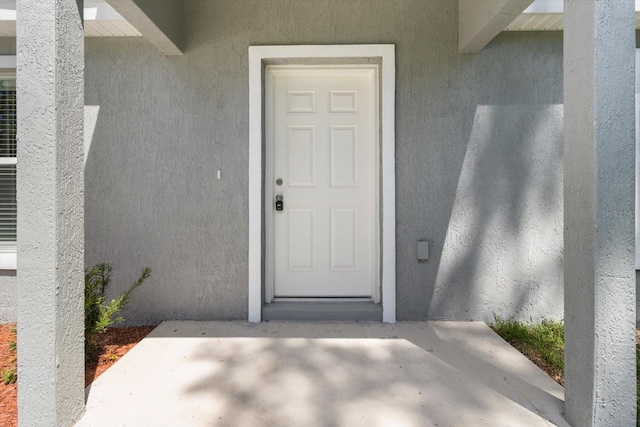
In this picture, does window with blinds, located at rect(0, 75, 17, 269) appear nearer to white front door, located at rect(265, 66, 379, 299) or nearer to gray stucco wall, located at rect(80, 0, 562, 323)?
gray stucco wall, located at rect(80, 0, 562, 323)

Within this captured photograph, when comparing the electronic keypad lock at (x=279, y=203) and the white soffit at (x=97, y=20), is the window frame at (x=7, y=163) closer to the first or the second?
the white soffit at (x=97, y=20)

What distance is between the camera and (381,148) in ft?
11.1

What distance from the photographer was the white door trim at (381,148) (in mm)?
3307

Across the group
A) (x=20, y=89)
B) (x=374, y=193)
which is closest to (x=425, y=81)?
(x=374, y=193)

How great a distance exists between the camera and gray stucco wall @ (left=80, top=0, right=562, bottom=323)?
3.34m

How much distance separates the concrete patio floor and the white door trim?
38 cm

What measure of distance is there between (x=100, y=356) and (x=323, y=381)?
1703 millimetres

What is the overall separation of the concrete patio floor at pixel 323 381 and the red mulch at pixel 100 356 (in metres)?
0.14

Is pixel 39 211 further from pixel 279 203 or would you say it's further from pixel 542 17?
pixel 542 17

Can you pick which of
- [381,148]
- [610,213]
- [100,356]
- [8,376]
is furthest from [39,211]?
[610,213]

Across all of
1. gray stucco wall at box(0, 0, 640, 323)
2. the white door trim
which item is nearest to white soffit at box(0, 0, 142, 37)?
gray stucco wall at box(0, 0, 640, 323)

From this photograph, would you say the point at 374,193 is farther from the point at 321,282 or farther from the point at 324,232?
the point at 321,282

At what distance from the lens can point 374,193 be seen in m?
3.56

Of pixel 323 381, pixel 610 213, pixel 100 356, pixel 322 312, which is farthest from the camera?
pixel 322 312
